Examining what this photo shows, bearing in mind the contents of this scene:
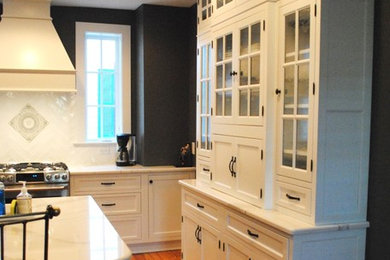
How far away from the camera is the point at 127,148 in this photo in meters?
4.75

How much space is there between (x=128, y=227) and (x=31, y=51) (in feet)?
6.68

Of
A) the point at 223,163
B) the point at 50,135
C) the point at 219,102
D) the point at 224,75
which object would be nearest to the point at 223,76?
the point at 224,75

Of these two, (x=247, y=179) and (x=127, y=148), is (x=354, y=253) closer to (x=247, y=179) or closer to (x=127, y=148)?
(x=247, y=179)

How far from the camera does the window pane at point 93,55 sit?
4738mm

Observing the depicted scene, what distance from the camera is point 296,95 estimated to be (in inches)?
88.3

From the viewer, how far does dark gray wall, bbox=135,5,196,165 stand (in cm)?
454

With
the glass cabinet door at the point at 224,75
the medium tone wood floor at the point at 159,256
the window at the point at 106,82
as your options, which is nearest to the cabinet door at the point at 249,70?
the glass cabinet door at the point at 224,75

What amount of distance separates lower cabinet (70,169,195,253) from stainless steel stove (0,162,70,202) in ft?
0.48

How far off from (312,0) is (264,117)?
72cm

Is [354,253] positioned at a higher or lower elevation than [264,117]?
lower

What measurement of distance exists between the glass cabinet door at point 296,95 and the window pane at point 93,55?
9.61 ft

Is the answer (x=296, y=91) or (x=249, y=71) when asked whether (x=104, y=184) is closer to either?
(x=249, y=71)

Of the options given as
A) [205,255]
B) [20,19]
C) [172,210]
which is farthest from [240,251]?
[20,19]

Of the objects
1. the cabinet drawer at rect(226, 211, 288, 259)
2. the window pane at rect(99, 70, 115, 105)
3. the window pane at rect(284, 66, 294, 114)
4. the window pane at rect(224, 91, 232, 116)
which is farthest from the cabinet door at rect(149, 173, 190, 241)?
the window pane at rect(284, 66, 294, 114)
